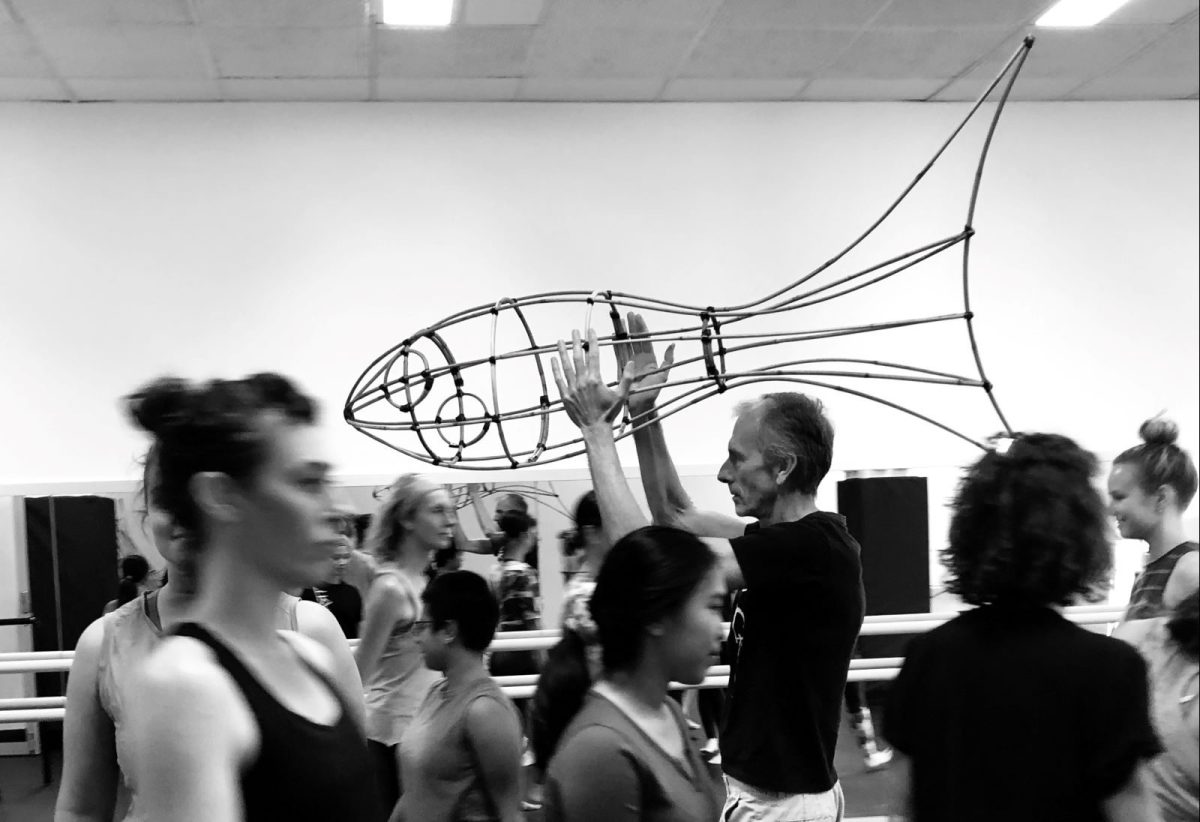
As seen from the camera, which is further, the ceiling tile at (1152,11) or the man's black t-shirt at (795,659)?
the ceiling tile at (1152,11)

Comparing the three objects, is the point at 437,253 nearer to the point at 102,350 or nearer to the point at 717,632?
the point at 102,350

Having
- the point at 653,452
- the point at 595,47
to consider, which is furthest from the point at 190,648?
the point at 595,47

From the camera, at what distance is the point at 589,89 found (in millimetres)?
5230

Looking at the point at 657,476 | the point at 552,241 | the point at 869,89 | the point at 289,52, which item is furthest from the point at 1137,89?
the point at 657,476

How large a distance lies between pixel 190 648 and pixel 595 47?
4102 mm

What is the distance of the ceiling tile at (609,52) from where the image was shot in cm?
467

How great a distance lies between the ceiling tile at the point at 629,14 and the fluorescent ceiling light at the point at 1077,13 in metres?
1.40

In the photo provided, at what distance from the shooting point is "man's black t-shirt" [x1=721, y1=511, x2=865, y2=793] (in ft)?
7.18

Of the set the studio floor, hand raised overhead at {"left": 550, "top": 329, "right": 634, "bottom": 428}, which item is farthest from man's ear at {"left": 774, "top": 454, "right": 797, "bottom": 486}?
the studio floor

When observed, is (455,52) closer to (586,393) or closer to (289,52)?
(289,52)

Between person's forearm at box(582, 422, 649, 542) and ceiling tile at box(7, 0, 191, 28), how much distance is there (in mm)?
2955

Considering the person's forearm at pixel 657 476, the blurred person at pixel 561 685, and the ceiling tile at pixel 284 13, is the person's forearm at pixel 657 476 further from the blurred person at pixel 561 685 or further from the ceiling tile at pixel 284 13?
the ceiling tile at pixel 284 13

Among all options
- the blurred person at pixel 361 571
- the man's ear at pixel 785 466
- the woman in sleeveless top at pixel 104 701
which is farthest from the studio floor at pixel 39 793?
the woman in sleeveless top at pixel 104 701

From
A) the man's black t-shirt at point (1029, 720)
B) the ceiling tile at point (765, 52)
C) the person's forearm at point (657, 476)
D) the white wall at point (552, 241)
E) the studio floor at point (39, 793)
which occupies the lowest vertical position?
the studio floor at point (39, 793)
